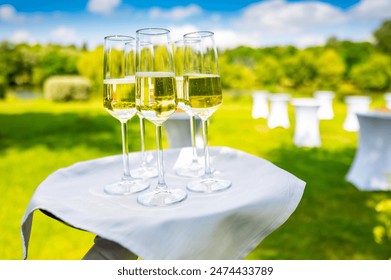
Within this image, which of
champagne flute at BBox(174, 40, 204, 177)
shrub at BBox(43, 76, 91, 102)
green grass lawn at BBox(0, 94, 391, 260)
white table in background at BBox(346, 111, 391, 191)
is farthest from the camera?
shrub at BBox(43, 76, 91, 102)

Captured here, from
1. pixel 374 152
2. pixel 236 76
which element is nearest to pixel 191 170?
pixel 374 152

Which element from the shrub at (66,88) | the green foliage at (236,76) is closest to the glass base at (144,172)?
the shrub at (66,88)

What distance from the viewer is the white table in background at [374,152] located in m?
3.92

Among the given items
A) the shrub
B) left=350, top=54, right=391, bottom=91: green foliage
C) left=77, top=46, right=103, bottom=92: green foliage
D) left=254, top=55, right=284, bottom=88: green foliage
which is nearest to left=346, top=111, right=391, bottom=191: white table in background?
left=350, top=54, right=391, bottom=91: green foliage

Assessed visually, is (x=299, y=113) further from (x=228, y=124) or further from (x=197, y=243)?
(x=197, y=243)

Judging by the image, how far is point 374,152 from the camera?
4.11m

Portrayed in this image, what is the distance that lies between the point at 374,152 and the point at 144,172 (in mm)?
3469

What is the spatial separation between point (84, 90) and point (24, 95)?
205 centimetres

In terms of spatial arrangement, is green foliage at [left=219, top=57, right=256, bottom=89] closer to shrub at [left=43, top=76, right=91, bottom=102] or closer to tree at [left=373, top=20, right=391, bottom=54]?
tree at [left=373, top=20, right=391, bottom=54]

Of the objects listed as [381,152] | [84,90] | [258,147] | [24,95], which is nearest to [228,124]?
[258,147]

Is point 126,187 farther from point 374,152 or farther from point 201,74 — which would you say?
point 374,152

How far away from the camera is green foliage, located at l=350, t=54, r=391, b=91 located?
477 inches

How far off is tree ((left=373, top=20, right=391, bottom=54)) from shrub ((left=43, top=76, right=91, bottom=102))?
1052cm

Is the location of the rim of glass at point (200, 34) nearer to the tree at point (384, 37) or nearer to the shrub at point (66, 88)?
the shrub at point (66, 88)
